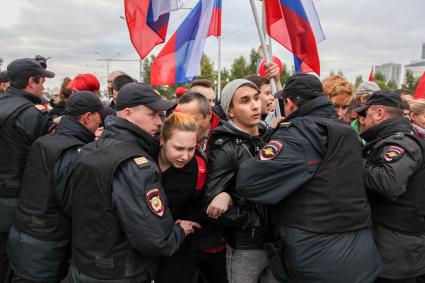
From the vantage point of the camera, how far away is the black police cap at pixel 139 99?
2.27 meters

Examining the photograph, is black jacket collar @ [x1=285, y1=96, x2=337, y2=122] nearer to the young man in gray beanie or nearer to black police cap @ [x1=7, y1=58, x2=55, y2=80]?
the young man in gray beanie

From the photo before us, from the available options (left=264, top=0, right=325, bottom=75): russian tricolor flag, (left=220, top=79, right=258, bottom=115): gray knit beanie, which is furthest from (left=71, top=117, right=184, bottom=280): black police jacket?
(left=264, top=0, right=325, bottom=75): russian tricolor flag

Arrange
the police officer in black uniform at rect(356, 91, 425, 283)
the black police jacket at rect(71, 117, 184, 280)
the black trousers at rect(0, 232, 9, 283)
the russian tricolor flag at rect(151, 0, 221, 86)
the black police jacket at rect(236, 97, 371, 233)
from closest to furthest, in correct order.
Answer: the black police jacket at rect(71, 117, 184, 280)
the black police jacket at rect(236, 97, 371, 233)
the police officer in black uniform at rect(356, 91, 425, 283)
the black trousers at rect(0, 232, 9, 283)
the russian tricolor flag at rect(151, 0, 221, 86)

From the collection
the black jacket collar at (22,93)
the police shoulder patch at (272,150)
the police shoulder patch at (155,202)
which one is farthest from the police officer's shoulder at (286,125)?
the black jacket collar at (22,93)

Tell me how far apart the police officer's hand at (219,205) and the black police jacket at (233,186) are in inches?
1.5

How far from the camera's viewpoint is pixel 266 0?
3.81m

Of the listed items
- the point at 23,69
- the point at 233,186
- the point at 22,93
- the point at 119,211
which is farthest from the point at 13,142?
the point at 233,186

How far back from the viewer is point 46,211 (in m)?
2.67

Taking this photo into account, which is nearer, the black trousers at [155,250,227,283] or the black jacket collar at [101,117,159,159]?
the black jacket collar at [101,117,159,159]

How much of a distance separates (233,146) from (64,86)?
3212 mm

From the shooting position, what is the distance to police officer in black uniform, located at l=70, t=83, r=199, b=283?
199 centimetres

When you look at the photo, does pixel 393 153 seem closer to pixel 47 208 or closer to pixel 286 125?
pixel 286 125

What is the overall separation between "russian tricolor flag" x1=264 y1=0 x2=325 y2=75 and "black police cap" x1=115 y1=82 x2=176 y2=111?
2.08 m

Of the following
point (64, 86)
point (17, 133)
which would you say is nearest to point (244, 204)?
point (17, 133)
